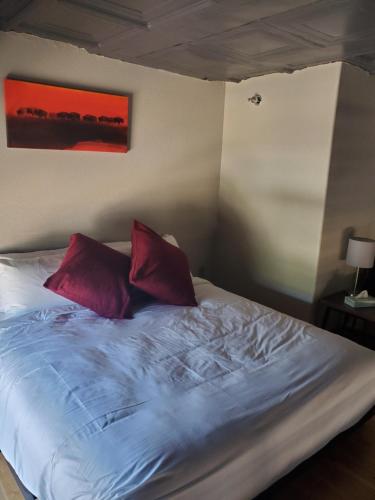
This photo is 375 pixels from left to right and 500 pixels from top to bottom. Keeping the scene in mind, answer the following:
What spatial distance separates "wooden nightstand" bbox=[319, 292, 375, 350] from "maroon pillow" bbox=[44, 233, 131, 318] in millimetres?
1581

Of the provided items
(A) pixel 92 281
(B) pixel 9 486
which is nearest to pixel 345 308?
(A) pixel 92 281

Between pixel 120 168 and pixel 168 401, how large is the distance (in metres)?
1.90

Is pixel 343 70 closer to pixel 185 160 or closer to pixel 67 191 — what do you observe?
pixel 185 160

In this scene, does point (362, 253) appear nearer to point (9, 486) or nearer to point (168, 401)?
point (168, 401)

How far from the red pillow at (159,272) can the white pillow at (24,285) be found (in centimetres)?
44

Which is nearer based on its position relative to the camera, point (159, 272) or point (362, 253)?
point (159, 272)

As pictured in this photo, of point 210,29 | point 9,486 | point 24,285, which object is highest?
point 210,29

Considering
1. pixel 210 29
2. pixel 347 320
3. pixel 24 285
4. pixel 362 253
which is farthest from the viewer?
pixel 347 320

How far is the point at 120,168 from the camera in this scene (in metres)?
→ 2.83

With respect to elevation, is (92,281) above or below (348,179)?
below

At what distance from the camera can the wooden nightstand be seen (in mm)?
2727

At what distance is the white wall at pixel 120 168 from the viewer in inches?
93.7

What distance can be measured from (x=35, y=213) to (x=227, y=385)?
5.62 feet

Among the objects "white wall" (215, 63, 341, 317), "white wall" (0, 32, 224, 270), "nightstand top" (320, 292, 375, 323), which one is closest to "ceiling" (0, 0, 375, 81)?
"white wall" (0, 32, 224, 270)
